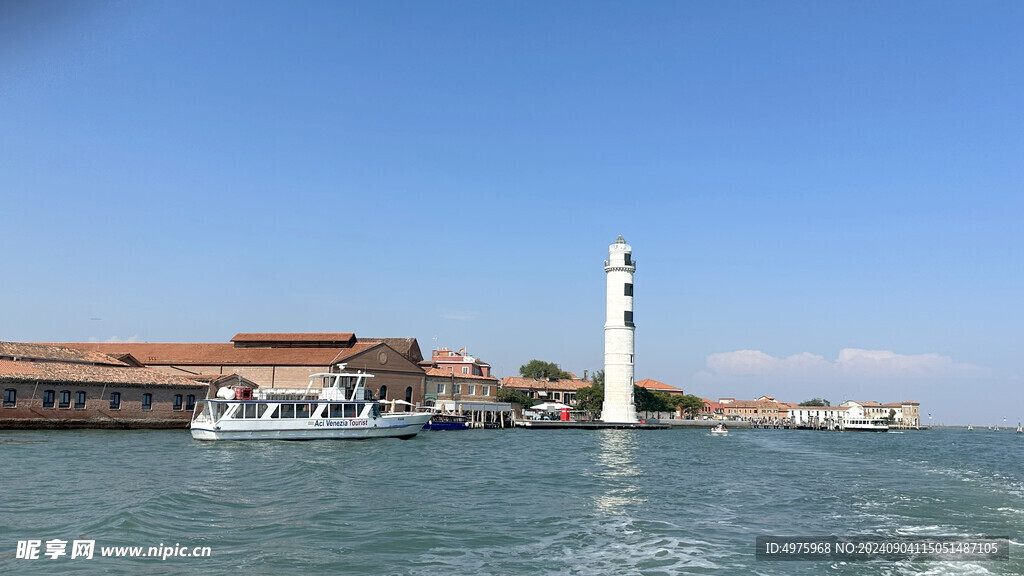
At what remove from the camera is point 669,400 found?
336ft

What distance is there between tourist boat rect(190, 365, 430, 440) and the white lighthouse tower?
35.0 metres

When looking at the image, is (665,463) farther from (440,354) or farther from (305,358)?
(440,354)

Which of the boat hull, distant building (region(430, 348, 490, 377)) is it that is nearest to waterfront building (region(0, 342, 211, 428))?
the boat hull

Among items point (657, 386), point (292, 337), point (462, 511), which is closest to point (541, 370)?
point (657, 386)

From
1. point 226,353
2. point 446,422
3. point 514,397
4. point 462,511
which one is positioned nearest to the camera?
point 462,511

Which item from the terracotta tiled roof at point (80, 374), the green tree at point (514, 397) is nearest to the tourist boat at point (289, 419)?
the terracotta tiled roof at point (80, 374)

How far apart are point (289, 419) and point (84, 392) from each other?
15.3 m

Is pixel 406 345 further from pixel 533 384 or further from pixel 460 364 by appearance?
pixel 533 384

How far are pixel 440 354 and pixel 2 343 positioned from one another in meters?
48.3

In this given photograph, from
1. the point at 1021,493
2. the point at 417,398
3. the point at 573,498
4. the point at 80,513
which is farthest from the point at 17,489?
the point at 417,398

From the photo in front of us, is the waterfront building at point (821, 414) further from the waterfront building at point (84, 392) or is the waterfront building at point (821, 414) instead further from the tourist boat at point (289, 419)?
the waterfront building at point (84, 392)

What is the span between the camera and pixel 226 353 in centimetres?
6206

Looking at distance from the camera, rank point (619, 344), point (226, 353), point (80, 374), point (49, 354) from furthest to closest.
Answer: point (619, 344), point (226, 353), point (49, 354), point (80, 374)

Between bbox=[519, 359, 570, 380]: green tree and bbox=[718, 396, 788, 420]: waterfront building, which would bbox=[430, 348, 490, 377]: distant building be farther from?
bbox=[718, 396, 788, 420]: waterfront building
